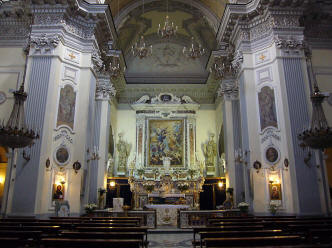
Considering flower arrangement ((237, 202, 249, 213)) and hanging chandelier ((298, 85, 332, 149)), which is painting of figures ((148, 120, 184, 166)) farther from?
hanging chandelier ((298, 85, 332, 149))

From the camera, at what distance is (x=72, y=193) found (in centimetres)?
1033

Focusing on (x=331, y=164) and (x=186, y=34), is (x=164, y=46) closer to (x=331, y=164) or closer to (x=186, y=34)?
(x=186, y=34)

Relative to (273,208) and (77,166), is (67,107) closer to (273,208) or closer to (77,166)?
(77,166)

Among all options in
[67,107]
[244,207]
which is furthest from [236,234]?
[67,107]

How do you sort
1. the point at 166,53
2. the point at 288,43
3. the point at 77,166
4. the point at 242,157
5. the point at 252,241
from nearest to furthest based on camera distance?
the point at 252,241, the point at 77,166, the point at 288,43, the point at 242,157, the point at 166,53

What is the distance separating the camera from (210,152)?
18.5m

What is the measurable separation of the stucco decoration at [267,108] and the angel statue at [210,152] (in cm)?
784

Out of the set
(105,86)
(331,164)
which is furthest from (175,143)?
(331,164)

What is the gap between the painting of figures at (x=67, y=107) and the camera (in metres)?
10.5

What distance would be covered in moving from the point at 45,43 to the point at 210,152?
11.7 m

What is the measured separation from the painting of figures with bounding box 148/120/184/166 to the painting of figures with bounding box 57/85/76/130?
8444mm

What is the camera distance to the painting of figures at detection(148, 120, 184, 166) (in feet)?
61.2

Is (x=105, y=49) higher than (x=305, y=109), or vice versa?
(x=105, y=49)

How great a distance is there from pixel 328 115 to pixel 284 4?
175 inches
